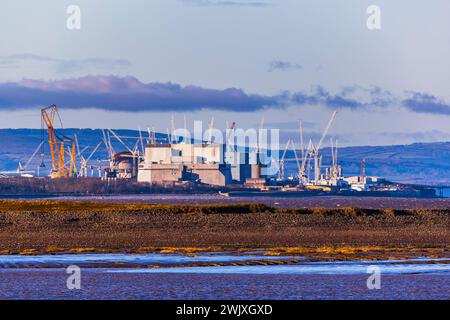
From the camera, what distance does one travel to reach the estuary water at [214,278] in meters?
31.0

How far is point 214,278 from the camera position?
3497cm

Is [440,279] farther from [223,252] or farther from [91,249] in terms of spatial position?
[91,249]

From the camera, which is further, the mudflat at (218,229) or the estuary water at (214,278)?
the mudflat at (218,229)

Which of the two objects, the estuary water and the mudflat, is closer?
the estuary water

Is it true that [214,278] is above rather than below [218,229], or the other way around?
above

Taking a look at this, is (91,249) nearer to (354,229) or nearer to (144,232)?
(144,232)

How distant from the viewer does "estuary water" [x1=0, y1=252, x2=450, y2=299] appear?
3105 centimetres

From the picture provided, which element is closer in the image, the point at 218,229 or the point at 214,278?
the point at 214,278
